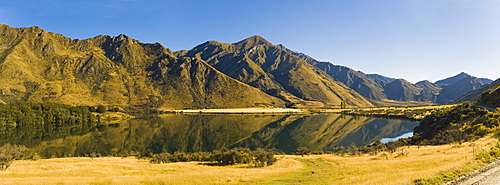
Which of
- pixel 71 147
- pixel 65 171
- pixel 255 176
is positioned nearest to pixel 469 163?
pixel 255 176

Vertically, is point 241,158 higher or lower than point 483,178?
lower

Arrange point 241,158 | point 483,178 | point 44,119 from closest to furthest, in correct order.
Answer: point 483,178
point 241,158
point 44,119

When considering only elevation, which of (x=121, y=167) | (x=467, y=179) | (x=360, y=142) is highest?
(x=467, y=179)

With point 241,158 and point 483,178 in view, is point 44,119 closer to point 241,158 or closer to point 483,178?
point 241,158

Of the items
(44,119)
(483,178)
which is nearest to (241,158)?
(483,178)

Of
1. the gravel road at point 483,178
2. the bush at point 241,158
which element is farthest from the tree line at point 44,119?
the gravel road at point 483,178

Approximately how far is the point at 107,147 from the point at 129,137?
901 inches

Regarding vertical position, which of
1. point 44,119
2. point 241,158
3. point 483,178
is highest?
point 483,178

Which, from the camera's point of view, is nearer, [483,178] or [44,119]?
[483,178]

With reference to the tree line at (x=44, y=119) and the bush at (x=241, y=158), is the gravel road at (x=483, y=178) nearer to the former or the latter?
the bush at (x=241, y=158)

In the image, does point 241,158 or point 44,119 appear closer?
point 241,158

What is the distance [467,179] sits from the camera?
21422 mm

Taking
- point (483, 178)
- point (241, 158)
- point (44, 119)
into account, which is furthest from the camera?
point (44, 119)

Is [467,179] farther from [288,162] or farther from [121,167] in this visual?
[121,167]
